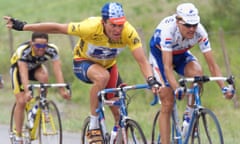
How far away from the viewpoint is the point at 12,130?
1212cm

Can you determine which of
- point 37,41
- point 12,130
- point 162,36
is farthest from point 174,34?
point 12,130

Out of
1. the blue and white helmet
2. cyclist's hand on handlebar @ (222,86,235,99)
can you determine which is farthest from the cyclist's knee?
the blue and white helmet

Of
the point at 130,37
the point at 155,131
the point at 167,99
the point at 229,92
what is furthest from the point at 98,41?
the point at 155,131

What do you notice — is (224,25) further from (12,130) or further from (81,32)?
(81,32)

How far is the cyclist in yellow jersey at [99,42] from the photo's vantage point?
359 inches

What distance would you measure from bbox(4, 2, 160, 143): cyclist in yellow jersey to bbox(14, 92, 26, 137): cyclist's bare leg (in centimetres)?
182

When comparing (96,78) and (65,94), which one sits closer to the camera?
(96,78)

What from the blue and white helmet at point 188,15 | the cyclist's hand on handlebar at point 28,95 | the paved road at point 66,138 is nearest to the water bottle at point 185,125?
the blue and white helmet at point 188,15

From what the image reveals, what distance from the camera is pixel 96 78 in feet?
30.7

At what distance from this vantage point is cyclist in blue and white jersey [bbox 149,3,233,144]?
8.80 m

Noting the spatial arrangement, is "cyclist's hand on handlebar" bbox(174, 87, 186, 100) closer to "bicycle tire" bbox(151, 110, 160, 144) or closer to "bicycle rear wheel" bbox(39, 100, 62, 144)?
"bicycle tire" bbox(151, 110, 160, 144)

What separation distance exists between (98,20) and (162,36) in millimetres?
809

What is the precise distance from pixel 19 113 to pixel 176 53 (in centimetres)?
293

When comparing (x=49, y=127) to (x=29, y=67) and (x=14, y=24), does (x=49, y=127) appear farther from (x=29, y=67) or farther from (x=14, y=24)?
(x=14, y=24)
